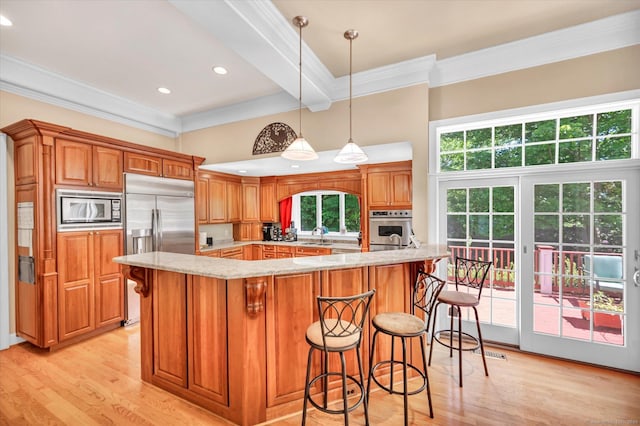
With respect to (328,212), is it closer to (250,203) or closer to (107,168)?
(250,203)

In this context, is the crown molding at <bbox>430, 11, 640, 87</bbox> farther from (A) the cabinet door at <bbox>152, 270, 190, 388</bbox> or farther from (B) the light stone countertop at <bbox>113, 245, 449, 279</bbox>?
(A) the cabinet door at <bbox>152, 270, 190, 388</bbox>

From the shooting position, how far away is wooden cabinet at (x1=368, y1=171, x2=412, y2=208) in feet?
14.7

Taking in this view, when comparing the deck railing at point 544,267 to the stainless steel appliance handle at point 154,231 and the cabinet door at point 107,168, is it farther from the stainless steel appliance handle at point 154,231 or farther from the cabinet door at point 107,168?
the cabinet door at point 107,168

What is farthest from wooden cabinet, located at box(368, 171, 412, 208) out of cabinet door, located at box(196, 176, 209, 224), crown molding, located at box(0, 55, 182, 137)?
crown molding, located at box(0, 55, 182, 137)

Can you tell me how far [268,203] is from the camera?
6.14 m

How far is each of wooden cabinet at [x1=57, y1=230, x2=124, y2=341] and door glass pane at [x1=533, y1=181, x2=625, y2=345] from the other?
4.98 meters

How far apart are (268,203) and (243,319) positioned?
4.38 meters

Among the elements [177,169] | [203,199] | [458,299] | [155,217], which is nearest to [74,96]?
[177,169]

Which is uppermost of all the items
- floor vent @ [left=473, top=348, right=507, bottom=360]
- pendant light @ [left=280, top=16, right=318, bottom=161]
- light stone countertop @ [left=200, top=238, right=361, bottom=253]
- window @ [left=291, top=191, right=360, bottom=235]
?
pendant light @ [left=280, top=16, right=318, bottom=161]

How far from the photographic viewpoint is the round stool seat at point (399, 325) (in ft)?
6.20

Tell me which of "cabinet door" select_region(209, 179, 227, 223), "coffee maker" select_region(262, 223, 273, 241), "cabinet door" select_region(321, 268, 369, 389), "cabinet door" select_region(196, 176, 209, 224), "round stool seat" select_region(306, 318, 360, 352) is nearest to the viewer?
"round stool seat" select_region(306, 318, 360, 352)

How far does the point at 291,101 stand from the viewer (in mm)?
3834

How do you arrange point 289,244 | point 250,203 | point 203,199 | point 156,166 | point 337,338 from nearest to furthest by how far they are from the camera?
point 337,338 < point 156,166 < point 203,199 < point 289,244 < point 250,203

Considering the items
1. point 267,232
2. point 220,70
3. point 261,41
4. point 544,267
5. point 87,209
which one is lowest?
point 544,267
